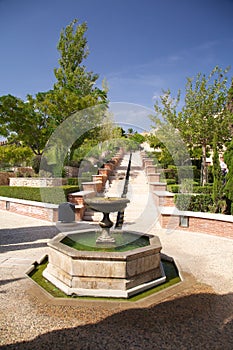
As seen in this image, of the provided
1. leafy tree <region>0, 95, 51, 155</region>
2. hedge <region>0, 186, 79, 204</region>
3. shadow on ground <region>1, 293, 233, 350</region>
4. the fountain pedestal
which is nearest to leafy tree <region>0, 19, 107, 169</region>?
leafy tree <region>0, 95, 51, 155</region>

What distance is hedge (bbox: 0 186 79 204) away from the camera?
32.7 feet

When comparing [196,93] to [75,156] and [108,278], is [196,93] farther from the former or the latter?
[108,278]

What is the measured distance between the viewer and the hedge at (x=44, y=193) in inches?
393

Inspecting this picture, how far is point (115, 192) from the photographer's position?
13.1 m

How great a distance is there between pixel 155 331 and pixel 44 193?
7945 millimetres

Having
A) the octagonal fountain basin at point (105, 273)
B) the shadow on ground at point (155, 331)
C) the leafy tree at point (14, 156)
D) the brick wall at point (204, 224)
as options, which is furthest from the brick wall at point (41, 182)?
the shadow on ground at point (155, 331)

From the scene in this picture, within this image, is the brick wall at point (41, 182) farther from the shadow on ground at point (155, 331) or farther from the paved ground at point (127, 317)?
the shadow on ground at point (155, 331)

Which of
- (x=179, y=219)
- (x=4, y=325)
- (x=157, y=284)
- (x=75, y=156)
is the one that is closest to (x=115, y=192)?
(x=75, y=156)

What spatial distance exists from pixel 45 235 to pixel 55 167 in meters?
6.79

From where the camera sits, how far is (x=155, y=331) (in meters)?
3.04

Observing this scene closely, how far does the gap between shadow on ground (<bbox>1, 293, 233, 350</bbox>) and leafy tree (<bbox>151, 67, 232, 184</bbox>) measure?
10.6m

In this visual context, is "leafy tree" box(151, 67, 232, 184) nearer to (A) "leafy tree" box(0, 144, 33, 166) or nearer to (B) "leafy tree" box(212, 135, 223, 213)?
(B) "leafy tree" box(212, 135, 223, 213)

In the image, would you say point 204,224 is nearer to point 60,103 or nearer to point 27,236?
Answer: point 27,236

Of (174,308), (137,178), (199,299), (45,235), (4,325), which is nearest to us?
(4,325)
